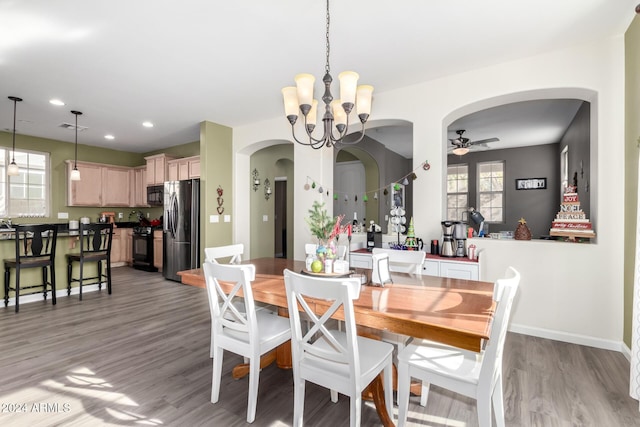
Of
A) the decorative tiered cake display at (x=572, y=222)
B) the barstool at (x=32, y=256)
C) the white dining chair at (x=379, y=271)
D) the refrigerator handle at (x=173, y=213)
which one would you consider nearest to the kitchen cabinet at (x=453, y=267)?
the decorative tiered cake display at (x=572, y=222)

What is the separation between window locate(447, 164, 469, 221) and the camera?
780 cm

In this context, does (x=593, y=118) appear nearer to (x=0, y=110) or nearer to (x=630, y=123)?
(x=630, y=123)

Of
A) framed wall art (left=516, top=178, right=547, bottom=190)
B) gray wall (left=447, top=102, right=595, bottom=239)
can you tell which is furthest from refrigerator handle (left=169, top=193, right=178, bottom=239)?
framed wall art (left=516, top=178, right=547, bottom=190)

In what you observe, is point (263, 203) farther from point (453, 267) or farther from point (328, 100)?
point (328, 100)

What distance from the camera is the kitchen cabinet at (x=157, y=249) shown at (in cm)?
638

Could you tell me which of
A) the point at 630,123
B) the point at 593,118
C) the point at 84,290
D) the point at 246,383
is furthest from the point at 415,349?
the point at 84,290

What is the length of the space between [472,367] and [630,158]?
2318 millimetres

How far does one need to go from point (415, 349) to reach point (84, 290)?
5.03 meters

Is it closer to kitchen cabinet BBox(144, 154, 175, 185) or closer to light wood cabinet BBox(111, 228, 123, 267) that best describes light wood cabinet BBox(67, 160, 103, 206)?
light wood cabinet BBox(111, 228, 123, 267)

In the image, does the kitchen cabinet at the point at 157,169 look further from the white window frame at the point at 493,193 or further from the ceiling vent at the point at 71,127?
the white window frame at the point at 493,193

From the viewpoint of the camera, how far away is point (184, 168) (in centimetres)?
627

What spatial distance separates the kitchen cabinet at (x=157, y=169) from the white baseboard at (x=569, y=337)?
251 inches

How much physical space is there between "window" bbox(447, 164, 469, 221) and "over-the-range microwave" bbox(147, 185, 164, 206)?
21.7 feet

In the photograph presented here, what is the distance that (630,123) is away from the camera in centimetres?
255
